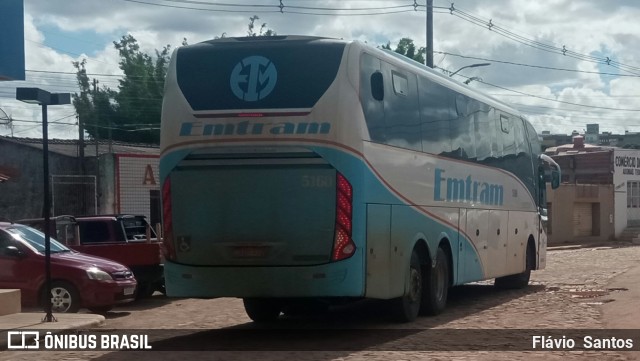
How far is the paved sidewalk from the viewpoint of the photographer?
544 inches

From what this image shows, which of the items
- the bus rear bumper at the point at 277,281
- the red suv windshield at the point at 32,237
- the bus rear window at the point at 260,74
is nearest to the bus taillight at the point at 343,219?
the bus rear bumper at the point at 277,281

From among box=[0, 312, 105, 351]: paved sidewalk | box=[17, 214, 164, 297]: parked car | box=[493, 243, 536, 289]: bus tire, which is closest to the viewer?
box=[0, 312, 105, 351]: paved sidewalk

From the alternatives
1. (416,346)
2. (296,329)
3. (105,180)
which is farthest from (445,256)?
(105,180)

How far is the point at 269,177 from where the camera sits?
41.2ft

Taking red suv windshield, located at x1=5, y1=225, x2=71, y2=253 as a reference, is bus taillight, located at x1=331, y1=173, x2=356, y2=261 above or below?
above

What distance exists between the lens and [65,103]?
592 inches

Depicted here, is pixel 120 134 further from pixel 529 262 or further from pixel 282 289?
pixel 282 289

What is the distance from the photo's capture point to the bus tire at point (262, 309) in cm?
1545

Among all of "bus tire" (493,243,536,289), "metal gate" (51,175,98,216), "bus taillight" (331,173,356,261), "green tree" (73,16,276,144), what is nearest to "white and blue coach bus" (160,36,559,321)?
"bus taillight" (331,173,356,261)

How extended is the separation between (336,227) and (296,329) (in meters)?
2.68

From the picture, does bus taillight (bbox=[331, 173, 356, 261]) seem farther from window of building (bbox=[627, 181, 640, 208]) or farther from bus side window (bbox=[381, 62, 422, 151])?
window of building (bbox=[627, 181, 640, 208])

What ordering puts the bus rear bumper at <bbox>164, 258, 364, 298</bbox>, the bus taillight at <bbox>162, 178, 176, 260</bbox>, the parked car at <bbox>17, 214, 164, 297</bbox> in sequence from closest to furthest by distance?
the bus rear bumper at <bbox>164, 258, 364, 298</bbox>
the bus taillight at <bbox>162, 178, 176, 260</bbox>
the parked car at <bbox>17, 214, 164, 297</bbox>

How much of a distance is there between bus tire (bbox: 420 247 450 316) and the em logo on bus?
14.7 feet

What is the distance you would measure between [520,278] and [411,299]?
8039mm
